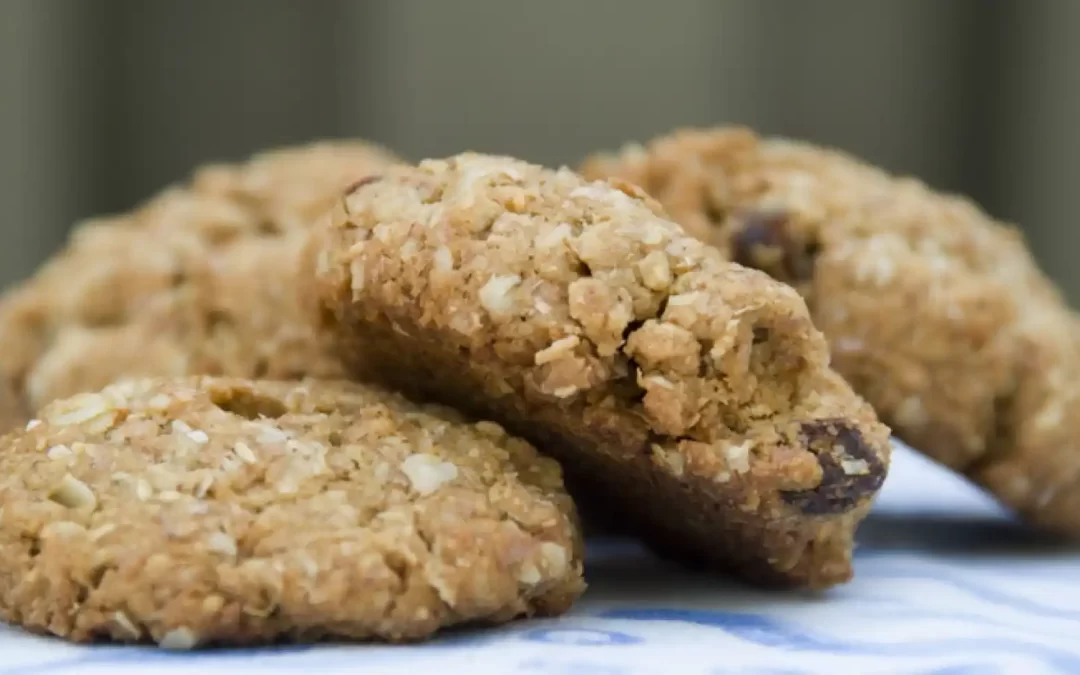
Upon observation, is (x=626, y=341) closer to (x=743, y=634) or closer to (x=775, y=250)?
(x=743, y=634)

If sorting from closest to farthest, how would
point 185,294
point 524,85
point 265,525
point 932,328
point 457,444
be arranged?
point 265,525
point 457,444
point 932,328
point 185,294
point 524,85

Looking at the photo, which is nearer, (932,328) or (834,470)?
(834,470)

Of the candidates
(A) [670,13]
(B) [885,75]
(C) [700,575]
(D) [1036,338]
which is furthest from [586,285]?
(B) [885,75]

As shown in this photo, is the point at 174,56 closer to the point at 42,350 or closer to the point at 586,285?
the point at 42,350

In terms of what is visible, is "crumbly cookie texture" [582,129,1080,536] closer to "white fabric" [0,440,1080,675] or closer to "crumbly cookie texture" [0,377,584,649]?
"white fabric" [0,440,1080,675]

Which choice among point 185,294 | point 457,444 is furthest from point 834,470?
point 185,294

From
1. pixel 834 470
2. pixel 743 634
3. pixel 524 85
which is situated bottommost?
pixel 743 634

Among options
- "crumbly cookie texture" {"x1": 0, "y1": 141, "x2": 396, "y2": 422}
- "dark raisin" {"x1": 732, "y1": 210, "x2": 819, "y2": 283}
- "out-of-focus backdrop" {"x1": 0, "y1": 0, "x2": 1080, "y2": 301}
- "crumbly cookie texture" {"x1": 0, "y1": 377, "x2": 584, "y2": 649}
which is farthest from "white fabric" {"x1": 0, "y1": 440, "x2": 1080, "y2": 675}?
"out-of-focus backdrop" {"x1": 0, "y1": 0, "x2": 1080, "y2": 301}

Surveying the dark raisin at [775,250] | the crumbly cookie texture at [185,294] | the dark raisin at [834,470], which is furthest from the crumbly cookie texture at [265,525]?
the dark raisin at [775,250]

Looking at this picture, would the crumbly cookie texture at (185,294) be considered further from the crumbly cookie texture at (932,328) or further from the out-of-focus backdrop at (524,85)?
the out-of-focus backdrop at (524,85)
